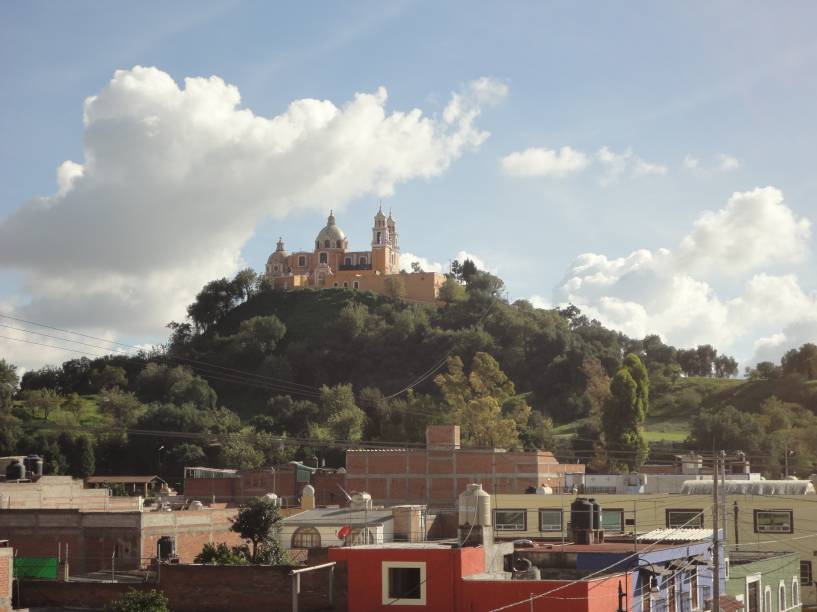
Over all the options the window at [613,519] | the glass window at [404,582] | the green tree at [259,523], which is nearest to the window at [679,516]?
the window at [613,519]

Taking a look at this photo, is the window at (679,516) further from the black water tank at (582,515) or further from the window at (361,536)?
the black water tank at (582,515)

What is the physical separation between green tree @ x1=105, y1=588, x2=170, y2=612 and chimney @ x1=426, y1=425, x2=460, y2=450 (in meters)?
42.6

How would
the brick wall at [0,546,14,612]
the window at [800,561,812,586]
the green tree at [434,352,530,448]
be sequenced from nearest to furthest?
the brick wall at [0,546,14,612] < the window at [800,561,812,586] < the green tree at [434,352,530,448]

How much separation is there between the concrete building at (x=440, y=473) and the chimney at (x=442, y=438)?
0.12 meters

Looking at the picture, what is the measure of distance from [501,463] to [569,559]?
134 feet

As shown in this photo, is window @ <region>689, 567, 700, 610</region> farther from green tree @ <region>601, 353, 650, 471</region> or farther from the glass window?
green tree @ <region>601, 353, 650, 471</region>

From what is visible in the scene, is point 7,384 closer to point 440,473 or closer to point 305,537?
point 440,473

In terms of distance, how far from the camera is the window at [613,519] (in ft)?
180

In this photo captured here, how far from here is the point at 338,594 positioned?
28.7 meters

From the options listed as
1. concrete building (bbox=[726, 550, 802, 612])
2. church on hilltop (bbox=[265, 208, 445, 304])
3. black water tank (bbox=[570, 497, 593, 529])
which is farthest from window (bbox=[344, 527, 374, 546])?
church on hilltop (bbox=[265, 208, 445, 304])

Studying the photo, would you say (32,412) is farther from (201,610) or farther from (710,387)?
(201,610)

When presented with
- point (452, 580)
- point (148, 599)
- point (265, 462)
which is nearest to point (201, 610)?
point (148, 599)

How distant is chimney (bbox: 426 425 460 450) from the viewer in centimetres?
7175

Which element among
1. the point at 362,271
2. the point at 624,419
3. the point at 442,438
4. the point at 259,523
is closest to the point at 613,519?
the point at 442,438
